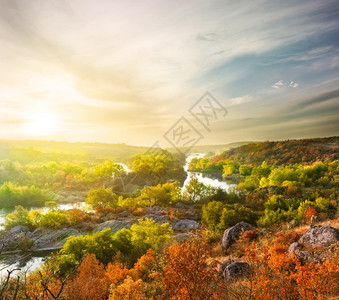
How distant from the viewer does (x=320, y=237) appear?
17.5 m

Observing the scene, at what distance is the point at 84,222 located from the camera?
142ft

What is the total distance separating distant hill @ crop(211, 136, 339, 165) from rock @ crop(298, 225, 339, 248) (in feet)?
263

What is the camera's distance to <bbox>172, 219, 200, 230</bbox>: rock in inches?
1620

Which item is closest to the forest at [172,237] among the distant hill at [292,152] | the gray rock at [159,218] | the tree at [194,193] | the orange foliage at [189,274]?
the orange foliage at [189,274]

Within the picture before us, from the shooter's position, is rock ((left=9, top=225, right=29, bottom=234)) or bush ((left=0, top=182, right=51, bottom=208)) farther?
bush ((left=0, top=182, right=51, bottom=208))

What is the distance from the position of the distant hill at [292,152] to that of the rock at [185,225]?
224 feet

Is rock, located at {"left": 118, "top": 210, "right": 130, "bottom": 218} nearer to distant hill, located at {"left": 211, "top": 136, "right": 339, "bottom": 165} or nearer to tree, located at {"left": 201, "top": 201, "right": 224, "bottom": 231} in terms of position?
tree, located at {"left": 201, "top": 201, "right": 224, "bottom": 231}

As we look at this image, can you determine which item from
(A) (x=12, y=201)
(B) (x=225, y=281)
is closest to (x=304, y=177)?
(B) (x=225, y=281)

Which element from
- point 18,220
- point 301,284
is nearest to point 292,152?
point 301,284

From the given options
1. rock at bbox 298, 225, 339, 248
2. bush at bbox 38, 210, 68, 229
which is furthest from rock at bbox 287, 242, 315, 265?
bush at bbox 38, 210, 68, 229

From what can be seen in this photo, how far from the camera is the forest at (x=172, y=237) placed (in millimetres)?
12445

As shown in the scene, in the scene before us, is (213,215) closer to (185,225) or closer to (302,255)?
(185,225)

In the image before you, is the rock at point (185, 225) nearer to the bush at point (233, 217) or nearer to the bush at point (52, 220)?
the bush at point (233, 217)

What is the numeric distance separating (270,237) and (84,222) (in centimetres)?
3360
